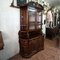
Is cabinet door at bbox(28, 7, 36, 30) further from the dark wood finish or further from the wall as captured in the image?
the wall

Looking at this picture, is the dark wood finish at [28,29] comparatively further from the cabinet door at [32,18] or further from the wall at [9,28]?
the wall at [9,28]

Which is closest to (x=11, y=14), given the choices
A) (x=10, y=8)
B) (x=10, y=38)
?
(x=10, y=8)

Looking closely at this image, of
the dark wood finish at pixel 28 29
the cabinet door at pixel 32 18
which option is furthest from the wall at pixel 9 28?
the cabinet door at pixel 32 18

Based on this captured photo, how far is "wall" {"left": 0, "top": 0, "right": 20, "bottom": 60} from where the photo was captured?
293 cm

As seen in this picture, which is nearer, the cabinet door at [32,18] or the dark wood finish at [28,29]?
the dark wood finish at [28,29]

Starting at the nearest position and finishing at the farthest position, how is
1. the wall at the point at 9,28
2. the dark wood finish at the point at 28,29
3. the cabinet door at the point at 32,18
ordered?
1. the wall at the point at 9,28
2. the dark wood finish at the point at 28,29
3. the cabinet door at the point at 32,18

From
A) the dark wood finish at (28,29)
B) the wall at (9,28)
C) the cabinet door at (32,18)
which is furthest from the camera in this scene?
the cabinet door at (32,18)

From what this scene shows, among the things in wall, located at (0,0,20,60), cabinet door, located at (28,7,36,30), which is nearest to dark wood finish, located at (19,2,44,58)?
cabinet door, located at (28,7,36,30)

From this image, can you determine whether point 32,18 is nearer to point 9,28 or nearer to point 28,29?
point 28,29

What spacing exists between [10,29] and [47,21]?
338cm

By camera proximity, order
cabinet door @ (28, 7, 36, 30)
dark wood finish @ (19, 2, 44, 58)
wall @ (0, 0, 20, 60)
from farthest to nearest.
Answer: cabinet door @ (28, 7, 36, 30) → dark wood finish @ (19, 2, 44, 58) → wall @ (0, 0, 20, 60)

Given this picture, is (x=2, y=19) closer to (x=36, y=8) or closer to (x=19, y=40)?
(x=19, y=40)

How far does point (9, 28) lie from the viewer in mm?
3164

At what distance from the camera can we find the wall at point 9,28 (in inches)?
115
